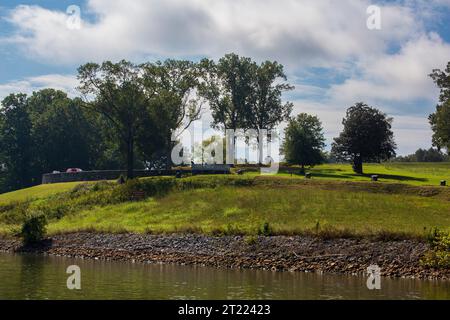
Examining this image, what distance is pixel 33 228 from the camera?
54.2 meters

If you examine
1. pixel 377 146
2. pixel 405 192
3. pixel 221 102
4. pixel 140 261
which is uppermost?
pixel 221 102

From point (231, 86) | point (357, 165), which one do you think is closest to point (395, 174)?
point (357, 165)

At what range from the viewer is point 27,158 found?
122750mm

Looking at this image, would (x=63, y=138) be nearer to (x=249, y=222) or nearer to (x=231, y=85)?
(x=231, y=85)

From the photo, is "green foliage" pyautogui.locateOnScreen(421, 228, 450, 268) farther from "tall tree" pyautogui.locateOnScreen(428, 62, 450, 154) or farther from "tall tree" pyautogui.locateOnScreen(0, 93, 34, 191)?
"tall tree" pyautogui.locateOnScreen(0, 93, 34, 191)

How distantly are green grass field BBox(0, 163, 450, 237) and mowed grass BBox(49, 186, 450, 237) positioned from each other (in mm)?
79

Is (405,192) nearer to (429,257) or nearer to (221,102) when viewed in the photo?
(429,257)

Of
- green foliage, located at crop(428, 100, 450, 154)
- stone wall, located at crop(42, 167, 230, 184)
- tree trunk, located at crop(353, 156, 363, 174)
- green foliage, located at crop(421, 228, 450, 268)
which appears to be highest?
green foliage, located at crop(428, 100, 450, 154)

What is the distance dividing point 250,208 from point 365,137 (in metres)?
35.1

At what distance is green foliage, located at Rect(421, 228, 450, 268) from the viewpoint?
37.2 m

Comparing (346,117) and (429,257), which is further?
(346,117)

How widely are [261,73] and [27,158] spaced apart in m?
52.2

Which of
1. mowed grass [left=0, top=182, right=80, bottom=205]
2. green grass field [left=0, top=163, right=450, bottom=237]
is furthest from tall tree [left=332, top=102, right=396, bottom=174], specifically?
mowed grass [left=0, top=182, right=80, bottom=205]
